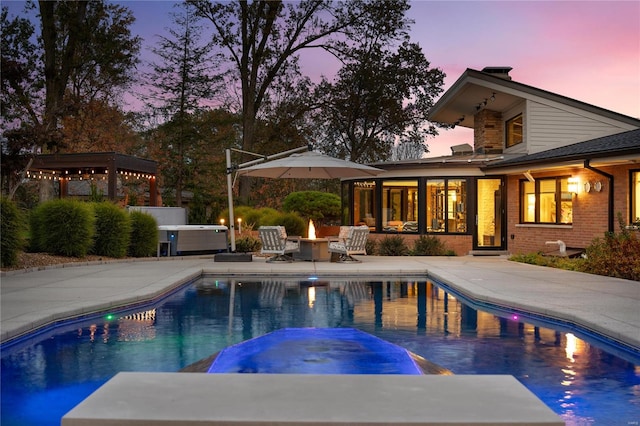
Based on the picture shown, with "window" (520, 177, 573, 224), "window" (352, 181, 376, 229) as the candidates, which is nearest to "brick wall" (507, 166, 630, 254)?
"window" (520, 177, 573, 224)

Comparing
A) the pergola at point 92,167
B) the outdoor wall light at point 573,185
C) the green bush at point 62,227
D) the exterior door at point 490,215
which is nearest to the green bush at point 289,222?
the pergola at point 92,167

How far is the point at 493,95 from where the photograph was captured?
19.4 m

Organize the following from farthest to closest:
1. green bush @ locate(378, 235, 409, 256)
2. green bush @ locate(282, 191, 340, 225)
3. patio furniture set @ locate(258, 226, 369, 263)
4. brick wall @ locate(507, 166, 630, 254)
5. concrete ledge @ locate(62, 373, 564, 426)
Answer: green bush @ locate(282, 191, 340, 225) → green bush @ locate(378, 235, 409, 256) → patio furniture set @ locate(258, 226, 369, 263) → brick wall @ locate(507, 166, 630, 254) → concrete ledge @ locate(62, 373, 564, 426)

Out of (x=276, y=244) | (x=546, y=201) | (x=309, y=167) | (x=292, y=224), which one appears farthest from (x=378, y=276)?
(x=292, y=224)

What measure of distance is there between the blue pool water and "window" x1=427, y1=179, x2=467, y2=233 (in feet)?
26.4

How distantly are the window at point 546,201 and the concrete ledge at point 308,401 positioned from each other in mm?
13675

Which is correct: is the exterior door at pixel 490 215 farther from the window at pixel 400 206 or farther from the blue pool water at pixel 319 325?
the blue pool water at pixel 319 325

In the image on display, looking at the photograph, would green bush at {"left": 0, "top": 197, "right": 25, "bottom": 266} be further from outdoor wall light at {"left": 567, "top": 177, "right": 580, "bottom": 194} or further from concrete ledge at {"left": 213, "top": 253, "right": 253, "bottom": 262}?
outdoor wall light at {"left": 567, "top": 177, "right": 580, "bottom": 194}

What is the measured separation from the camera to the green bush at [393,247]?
17406 millimetres

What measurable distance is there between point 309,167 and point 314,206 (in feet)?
41.1

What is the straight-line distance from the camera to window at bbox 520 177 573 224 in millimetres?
16016

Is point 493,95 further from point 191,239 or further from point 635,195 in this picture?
point 191,239

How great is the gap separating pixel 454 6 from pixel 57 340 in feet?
57.3

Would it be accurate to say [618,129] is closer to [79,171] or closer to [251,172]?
[251,172]
